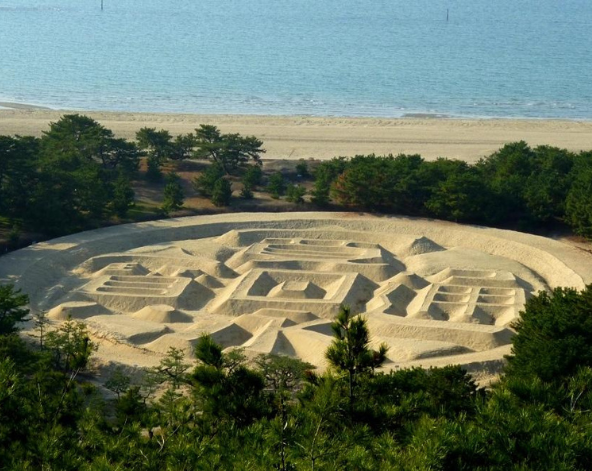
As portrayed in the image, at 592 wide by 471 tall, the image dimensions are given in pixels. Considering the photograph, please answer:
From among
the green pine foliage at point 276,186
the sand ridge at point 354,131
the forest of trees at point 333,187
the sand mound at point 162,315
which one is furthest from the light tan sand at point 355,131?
the sand mound at point 162,315

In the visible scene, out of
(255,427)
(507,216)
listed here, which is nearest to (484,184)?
(507,216)

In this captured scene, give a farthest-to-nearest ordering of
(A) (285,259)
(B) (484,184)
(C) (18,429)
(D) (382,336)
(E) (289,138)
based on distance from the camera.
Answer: (E) (289,138), (B) (484,184), (A) (285,259), (D) (382,336), (C) (18,429)

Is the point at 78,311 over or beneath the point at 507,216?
beneath

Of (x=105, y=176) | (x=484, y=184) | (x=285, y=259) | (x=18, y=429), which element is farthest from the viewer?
(x=105, y=176)

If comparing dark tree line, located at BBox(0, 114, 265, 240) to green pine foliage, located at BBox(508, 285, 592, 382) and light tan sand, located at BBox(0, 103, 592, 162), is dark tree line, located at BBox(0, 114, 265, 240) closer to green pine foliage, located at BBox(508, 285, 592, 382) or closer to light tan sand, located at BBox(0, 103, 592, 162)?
light tan sand, located at BBox(0, 103, 592, 162)

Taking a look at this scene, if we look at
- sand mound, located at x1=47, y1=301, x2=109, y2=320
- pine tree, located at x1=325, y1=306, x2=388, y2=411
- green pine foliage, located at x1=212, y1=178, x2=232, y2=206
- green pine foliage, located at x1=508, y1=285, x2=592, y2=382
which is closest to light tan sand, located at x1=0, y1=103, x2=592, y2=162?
green pine foliage, located at x1=212, y1=178, x2=232, y2=206

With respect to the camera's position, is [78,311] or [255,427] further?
[78,311]

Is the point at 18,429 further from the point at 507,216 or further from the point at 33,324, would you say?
the point at 507,216
